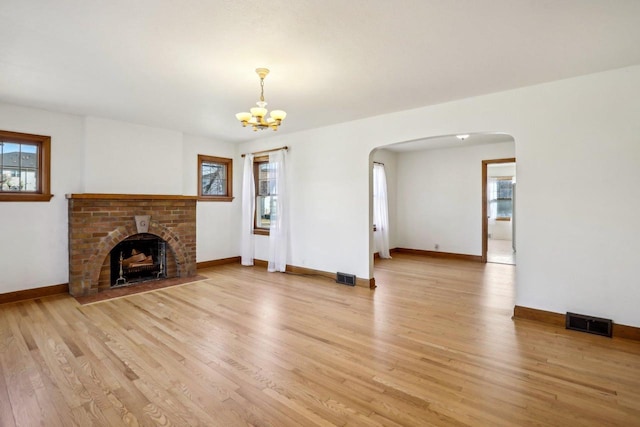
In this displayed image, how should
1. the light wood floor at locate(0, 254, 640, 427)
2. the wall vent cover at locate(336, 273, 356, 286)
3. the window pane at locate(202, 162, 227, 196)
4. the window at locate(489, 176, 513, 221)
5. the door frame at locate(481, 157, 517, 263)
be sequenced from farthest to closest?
the window at locate(489, 176, 513, 221) < the door frame at locate(481, 157, 517, 263) < the window pane at locate(202, 162, 227, 196) < the wall vent cover at locate(336, 273, 356, 286) < the light wood floor at locate(0, 254, 640, 427)

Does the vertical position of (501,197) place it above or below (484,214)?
above

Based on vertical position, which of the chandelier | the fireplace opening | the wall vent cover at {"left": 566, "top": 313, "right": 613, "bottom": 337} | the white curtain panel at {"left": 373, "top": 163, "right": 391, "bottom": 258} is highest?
the chandelier

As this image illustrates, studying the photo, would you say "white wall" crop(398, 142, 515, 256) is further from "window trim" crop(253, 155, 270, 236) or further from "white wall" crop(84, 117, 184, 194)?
"white wall" crop(84, 117, 184, 194)

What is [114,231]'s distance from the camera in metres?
4.91

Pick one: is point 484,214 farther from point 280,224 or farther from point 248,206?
point 248,206

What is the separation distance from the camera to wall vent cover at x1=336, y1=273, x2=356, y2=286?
5.04 meters

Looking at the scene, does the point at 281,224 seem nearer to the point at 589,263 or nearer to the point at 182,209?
the point at 182,209

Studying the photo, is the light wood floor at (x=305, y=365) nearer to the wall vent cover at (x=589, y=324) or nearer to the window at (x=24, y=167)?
the wall vent cover at (x=589, y=324)

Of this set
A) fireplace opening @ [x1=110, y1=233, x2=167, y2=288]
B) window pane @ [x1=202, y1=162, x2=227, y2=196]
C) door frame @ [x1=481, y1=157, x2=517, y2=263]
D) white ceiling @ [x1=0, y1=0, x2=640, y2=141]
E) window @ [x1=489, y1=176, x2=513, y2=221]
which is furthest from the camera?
window @ [x1=489, y1=176, x2=513, y2=221]

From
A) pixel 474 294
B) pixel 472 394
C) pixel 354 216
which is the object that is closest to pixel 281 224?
pixel 354 216

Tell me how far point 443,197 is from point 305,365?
6.34 m

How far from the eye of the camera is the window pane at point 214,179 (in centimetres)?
651

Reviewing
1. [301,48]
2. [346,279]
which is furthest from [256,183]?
[301,48]

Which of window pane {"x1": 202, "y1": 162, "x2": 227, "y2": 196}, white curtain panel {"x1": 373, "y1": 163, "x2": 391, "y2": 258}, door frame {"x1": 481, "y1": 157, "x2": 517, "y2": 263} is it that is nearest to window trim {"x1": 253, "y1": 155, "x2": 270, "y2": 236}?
window pane {"x1": 202, "y1": 162, "x2": 227, "y2": 196}
